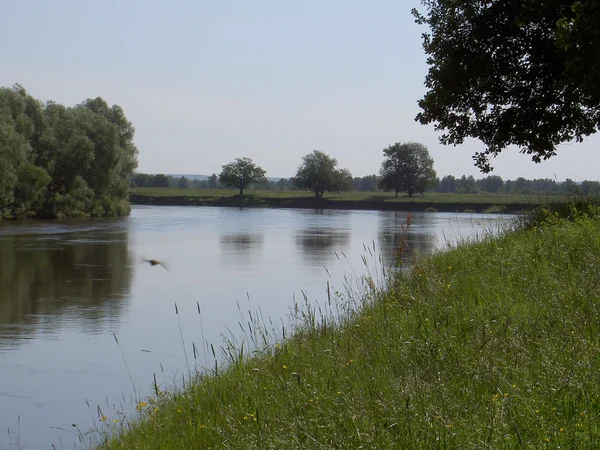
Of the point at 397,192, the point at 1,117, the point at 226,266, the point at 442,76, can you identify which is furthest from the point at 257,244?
the point at 397,192

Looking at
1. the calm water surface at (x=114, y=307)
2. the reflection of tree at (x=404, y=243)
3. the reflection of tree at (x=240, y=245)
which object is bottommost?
the reflection of tree at (x=240, y=245)

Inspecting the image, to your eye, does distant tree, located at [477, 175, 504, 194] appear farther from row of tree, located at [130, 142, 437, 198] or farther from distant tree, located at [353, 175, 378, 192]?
row of tree, located at [130, 142, 437, 198]

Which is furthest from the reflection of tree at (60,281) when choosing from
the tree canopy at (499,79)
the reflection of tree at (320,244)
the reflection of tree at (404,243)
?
the tree canopy at (499,79)

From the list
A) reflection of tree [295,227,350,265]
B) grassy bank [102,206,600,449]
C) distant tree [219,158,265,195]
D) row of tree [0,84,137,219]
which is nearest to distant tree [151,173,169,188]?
distant tree [219,158,265,195]

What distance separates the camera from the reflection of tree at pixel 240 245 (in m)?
26.4

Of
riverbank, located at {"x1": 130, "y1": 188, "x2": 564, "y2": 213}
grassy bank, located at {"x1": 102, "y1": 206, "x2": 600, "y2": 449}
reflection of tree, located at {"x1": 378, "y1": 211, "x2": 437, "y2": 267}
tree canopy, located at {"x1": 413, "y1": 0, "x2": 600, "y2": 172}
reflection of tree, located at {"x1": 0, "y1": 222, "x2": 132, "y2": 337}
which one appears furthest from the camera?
riverbank, located at {"x1": 130, "y1": 188, "x2": 564, "y2": 213}

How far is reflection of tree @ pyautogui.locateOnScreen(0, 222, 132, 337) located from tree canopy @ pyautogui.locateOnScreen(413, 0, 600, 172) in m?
9.89

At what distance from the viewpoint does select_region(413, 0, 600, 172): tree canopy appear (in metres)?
17.0

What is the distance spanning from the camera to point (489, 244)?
1204cm

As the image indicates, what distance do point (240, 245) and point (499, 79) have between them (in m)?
17.0

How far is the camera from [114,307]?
1521 cm

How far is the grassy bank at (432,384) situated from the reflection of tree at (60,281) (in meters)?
7.47

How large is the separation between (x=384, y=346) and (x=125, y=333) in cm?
763

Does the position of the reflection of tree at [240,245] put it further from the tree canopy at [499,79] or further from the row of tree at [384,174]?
the row of tree at [384,174]
